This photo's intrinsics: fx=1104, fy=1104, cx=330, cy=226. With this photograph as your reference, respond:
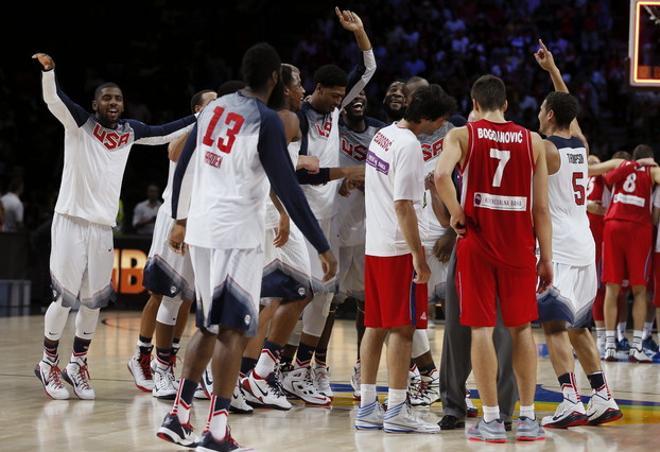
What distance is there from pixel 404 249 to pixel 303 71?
51.0 feet

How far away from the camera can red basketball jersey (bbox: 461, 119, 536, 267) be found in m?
6.30

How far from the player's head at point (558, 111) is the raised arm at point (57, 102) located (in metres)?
3.19

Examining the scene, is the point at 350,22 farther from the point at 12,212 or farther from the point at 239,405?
the point at 12,212

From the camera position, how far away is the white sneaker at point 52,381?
7625 millimetres

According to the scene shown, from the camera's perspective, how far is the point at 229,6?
75.3ft

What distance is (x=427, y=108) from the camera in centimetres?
658

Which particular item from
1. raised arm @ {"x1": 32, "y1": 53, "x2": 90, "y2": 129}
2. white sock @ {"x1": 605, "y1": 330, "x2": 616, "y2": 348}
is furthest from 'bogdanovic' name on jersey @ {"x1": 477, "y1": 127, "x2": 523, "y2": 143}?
white sock @ {"x1": 605, "y1": 330, "x2": 616, "y2": 348}

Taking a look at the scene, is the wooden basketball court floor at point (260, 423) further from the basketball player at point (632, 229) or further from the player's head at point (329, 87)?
the player's head at point (329, 87)

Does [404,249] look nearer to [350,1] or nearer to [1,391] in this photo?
[1,391]

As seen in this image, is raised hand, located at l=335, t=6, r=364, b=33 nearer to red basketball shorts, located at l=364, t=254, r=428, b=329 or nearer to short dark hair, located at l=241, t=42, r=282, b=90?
red basketball shorts, located at l=364, t=254, r=428, b=329

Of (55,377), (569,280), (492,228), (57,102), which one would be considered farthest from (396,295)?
(57,102)

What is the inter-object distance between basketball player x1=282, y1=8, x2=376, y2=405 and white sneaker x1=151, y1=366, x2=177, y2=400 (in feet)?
2.66

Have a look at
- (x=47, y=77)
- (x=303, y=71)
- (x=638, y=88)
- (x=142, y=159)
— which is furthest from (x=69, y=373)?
(x=303, y=71)

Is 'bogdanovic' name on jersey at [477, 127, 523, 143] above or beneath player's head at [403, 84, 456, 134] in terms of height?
beneath
